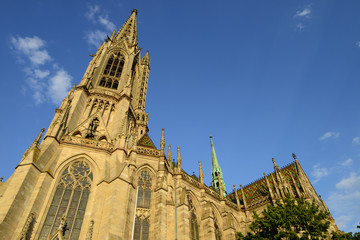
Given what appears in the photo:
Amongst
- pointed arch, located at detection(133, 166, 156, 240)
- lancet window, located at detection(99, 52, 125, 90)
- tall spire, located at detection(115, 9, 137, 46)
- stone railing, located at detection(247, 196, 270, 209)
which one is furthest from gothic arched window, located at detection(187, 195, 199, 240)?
tall spire, located at detection(115, 9, 137, 46)

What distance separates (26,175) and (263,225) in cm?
1343

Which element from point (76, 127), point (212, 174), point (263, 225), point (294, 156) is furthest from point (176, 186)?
point (212, 174)

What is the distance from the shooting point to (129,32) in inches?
1416

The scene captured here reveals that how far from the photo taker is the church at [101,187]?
12445 millimetres

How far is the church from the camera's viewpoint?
12445mm

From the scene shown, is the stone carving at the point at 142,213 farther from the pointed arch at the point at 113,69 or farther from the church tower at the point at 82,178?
the pointed arch at the point at 113,69

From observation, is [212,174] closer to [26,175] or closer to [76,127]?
[76,127]

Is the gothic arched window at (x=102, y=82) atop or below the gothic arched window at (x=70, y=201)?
atop

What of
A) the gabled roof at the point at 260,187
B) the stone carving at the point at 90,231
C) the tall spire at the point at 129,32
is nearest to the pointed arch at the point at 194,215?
the stone carving at the point at 90,231

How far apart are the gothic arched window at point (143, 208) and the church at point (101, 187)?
0.19 feet

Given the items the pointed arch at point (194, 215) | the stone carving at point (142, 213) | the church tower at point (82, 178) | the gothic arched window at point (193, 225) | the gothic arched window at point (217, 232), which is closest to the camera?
the church tower at point (82, 178)

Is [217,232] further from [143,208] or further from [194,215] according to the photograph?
[143,208]

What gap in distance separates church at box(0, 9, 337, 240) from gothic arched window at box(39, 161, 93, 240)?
5cm

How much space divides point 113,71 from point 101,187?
1600cm
